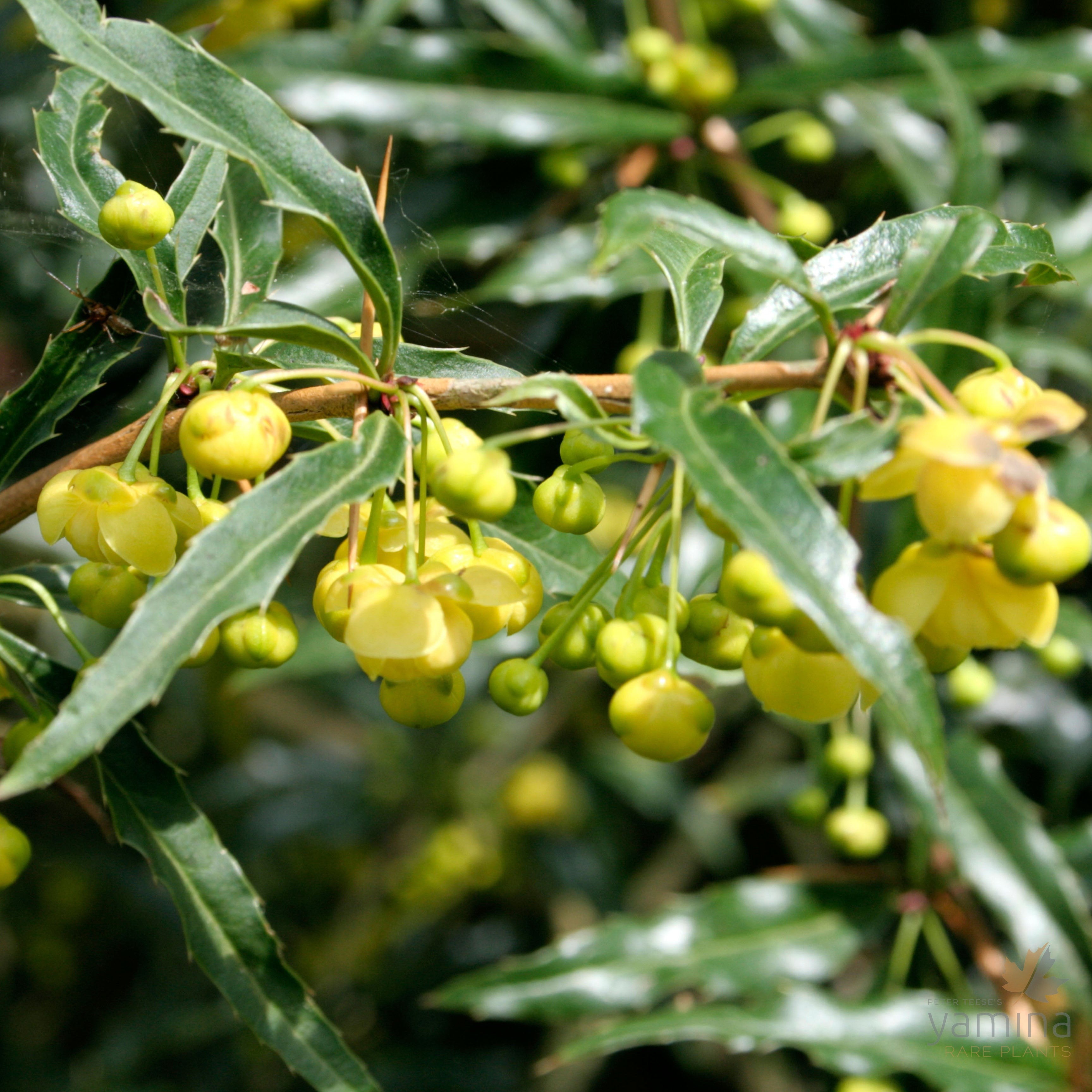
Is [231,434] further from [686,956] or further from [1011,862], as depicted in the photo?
[1011,862]

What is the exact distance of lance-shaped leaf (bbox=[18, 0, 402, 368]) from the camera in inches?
→ 31.6

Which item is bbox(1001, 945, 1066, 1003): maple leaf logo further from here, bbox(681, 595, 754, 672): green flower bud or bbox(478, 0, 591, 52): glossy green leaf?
bbox(478, 0, 591, 52): glossy green leaf

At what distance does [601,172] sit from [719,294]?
1418 mm

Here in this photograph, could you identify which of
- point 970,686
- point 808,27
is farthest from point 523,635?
point 808,27

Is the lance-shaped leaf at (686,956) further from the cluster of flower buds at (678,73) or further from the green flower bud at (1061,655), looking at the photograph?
the cluster of flower buds at (678,73)

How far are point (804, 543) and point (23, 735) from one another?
76 cm

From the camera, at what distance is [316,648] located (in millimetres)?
1895

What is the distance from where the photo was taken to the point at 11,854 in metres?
0.99

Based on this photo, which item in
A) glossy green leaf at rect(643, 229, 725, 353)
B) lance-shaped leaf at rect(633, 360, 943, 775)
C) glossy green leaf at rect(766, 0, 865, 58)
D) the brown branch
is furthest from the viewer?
glossy green leaf at rect(766, 0, 865, 58)

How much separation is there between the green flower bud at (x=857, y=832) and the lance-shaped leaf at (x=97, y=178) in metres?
1.46

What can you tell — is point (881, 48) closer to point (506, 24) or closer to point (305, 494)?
point (506, 24)

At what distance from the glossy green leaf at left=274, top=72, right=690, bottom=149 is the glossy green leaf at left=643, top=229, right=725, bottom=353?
1.18 metres

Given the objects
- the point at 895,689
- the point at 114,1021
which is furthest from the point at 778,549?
the point at 114,1021

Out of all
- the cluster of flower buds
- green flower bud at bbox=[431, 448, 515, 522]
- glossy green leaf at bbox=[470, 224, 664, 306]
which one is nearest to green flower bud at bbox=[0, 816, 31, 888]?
green flower bud at bbox=[431, 448, 515, 522]
